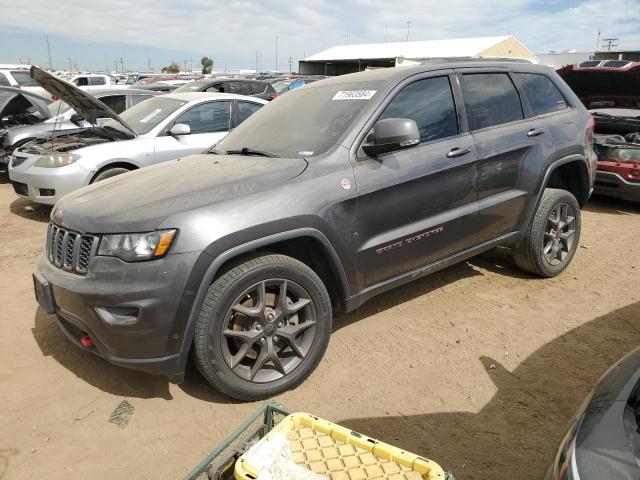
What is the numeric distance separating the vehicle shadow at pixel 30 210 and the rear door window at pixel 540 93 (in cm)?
586

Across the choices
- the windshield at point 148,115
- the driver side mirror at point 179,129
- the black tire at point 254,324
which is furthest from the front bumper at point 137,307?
the windshield at point 148,115

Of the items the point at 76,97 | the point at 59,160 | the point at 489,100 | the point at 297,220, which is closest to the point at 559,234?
the point at 489,100

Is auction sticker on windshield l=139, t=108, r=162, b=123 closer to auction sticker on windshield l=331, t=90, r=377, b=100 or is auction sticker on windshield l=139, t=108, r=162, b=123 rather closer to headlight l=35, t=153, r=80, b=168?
headlight l=35, t=153, r=80, b=168

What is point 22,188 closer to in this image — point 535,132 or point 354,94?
point 354,94

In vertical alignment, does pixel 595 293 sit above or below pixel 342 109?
below

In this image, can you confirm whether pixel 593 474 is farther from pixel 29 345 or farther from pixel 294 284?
pixel 29 345

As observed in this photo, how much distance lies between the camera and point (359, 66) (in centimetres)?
4138

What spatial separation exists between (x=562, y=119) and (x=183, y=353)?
3681mm

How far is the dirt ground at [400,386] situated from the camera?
97.4 inches

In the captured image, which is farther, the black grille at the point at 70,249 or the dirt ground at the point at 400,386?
the black grille at the point at 70,249

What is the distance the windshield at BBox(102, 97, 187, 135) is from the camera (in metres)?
6.63

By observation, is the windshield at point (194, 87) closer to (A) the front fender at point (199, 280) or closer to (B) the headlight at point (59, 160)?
(B) the headlight at point (59, 160)

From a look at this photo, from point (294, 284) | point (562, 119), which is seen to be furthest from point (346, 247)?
point (562, 119)

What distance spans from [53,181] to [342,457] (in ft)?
18.0
